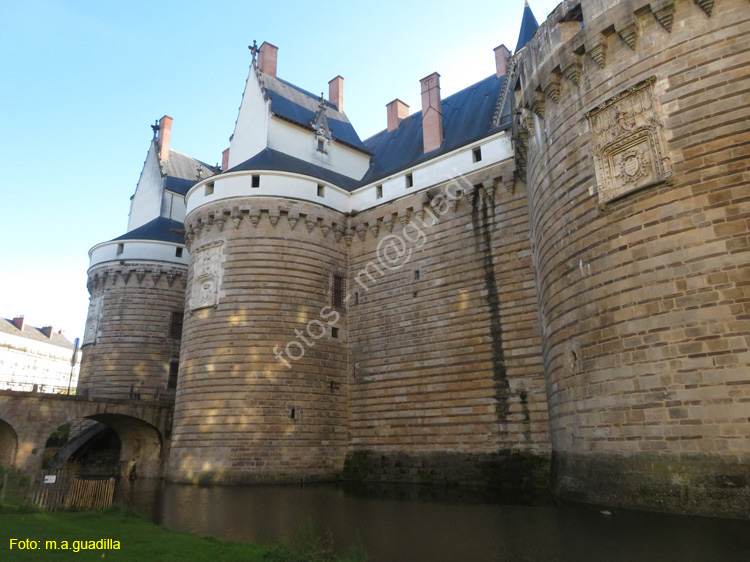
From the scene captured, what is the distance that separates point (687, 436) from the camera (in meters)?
9.24

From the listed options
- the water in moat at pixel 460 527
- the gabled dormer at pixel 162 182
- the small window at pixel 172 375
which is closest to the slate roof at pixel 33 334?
the gabled dormer at pixel 162 182

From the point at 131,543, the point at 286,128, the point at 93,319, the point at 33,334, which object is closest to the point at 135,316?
the point at 93,319

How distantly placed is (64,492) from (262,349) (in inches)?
374

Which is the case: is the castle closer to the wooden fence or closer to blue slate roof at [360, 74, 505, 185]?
blue slate roof at [360, 74, 505, 185]

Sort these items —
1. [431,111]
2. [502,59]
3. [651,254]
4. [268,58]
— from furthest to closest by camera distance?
[268,58] < [502,59] < [431,111] < [651,254]

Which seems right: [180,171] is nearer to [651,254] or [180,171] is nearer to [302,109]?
[302,109]

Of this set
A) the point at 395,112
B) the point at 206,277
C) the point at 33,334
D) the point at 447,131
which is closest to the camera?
the point at 206,277

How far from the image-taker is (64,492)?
10.7m

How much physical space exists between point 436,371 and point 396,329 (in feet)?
8.39

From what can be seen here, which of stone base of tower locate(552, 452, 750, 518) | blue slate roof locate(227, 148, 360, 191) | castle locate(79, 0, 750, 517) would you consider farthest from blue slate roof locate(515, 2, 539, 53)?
stone base of tower locate(552, 452, 750, 518)

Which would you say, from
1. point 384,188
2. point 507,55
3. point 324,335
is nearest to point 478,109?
point 507,55

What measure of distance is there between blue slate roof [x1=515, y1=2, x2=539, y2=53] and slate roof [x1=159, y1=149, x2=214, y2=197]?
19.7m

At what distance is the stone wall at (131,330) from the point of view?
27562 millimetres

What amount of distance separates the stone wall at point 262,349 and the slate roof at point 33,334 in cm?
5267
